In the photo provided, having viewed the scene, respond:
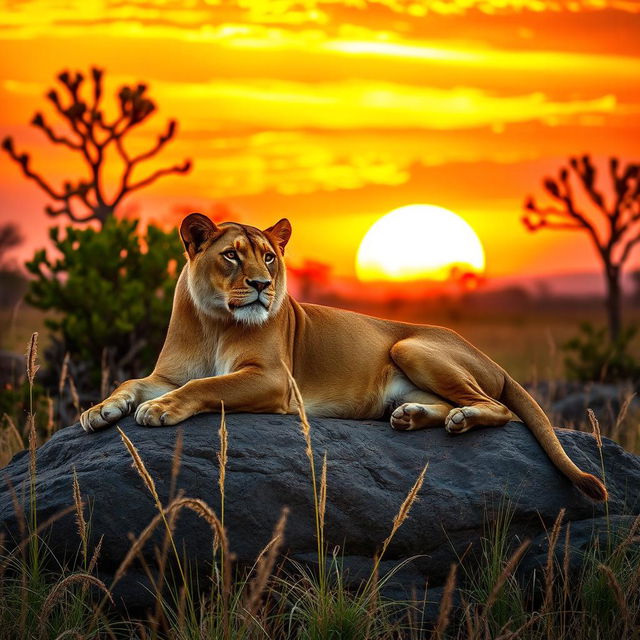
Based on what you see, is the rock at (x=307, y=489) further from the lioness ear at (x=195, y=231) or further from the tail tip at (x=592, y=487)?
the lioness ear at (x=195, y=231)

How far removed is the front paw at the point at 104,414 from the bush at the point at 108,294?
5175 millimetres

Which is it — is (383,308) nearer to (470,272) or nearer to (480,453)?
(470,272)

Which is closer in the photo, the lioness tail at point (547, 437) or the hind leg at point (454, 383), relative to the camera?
the lioness tail at point (547, 437)

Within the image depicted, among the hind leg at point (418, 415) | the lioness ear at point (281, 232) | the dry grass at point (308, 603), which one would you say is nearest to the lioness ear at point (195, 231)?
the lioness ear at point (281, 232)

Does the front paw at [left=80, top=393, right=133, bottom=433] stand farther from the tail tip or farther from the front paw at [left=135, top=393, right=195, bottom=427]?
the tail tip

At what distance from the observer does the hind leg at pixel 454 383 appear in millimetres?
6199

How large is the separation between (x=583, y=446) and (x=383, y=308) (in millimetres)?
61927

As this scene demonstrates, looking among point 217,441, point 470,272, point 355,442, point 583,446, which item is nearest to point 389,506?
point 355,442

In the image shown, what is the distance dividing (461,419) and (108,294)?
262 inches

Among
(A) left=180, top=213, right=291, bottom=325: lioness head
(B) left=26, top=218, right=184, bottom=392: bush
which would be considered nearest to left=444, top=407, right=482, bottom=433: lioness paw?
(A) left=180, top=213, right=291, bottom=325: lioness head

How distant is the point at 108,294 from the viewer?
11.7 metres

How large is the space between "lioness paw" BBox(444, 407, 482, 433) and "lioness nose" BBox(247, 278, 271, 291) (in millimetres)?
1477

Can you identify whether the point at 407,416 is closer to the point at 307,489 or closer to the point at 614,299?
the point at 307,489

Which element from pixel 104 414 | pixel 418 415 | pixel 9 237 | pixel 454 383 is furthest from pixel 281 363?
pixel 9 237
